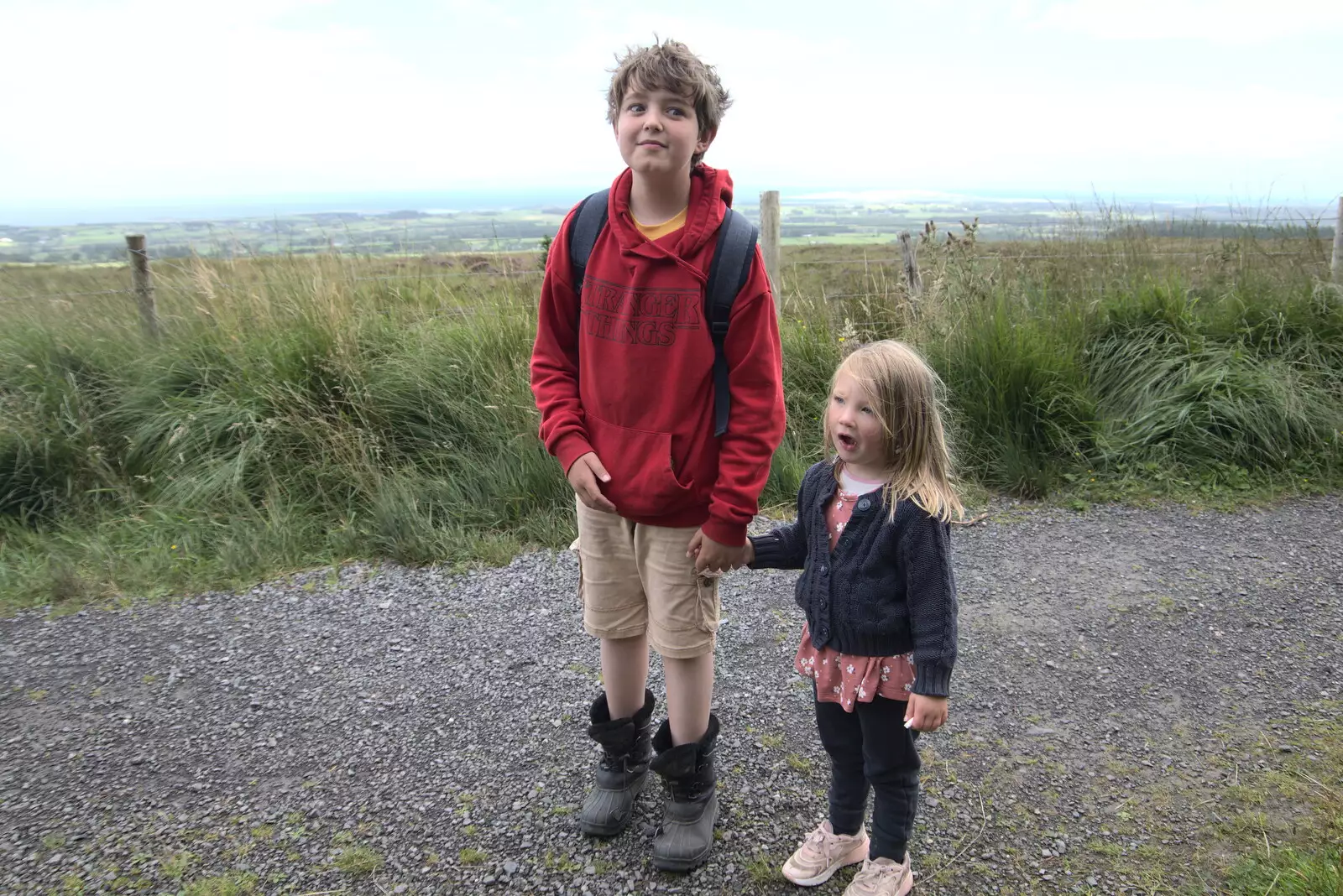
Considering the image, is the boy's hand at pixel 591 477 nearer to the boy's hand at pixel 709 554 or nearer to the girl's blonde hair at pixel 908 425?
the boy's hand at pixel 709 554

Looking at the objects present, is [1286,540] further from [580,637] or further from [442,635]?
[442,635]

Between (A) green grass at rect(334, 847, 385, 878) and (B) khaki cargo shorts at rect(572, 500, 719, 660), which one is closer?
(B) khaki cargo shorts at rect(572, 500, 719, 660)

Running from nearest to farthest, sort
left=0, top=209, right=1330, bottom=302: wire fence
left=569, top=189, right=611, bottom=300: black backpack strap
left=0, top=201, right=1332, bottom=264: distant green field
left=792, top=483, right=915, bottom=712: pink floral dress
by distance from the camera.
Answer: left=792, top=483, right=915, bottom=712: pink floral dress < left=569, top=189, right=611, bottom=300: black backpack strap < left=0, top=209, right=1330, bottom=302: wire fence < left=0, top=201, right=1332, bottom=264: distant green field

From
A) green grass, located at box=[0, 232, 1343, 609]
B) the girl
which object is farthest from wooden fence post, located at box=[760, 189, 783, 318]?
the girl

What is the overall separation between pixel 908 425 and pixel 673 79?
883 mm

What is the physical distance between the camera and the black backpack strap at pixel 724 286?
1.96m

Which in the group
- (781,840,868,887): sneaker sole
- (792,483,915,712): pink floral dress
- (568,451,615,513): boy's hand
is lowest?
(781,840,868,887): sneaker sole

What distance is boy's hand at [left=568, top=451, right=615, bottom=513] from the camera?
207cm

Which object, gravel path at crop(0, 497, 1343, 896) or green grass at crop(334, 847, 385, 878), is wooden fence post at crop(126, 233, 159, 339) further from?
green grass at crop(334, 847, 385, 878)

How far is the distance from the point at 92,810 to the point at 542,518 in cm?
231

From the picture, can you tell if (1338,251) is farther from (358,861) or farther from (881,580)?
(358,861)

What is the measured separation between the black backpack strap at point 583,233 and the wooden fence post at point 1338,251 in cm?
653

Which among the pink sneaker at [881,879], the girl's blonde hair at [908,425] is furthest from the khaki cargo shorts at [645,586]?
the pink sneaker at [881,879]

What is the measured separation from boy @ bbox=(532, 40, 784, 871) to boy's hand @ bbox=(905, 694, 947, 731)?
512 mm
